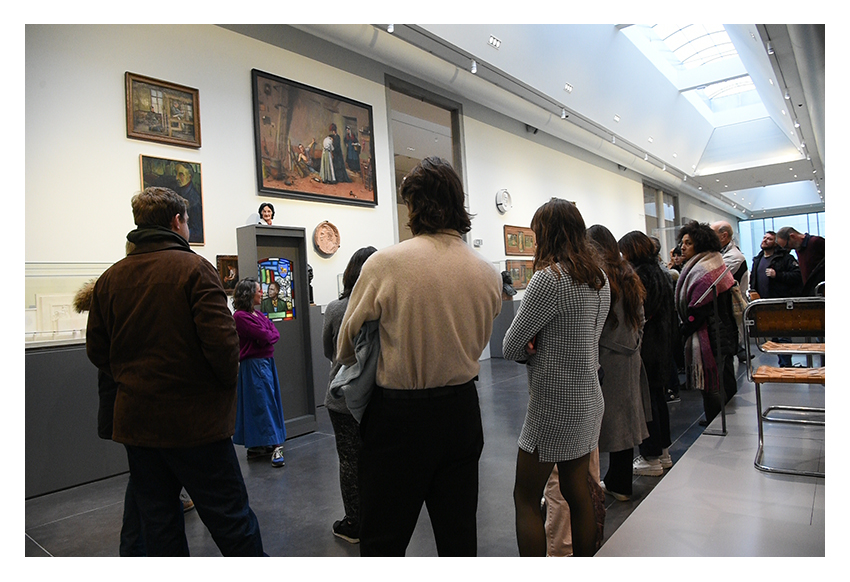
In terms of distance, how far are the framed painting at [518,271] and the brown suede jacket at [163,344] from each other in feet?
30.4

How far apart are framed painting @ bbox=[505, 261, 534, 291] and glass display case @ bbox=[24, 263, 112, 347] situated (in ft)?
26.2

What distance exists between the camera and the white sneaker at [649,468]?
3.62 meters

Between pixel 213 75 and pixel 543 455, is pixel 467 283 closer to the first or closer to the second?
pixel 543 455

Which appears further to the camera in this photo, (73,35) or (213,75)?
(213,75)

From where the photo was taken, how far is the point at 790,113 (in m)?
11.5

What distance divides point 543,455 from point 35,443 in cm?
394

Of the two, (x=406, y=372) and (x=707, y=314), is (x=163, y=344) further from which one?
(x=707, y=314)

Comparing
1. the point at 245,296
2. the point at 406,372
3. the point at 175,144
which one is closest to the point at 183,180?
the point at 175,144

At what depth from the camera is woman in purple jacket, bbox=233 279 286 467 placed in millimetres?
4359

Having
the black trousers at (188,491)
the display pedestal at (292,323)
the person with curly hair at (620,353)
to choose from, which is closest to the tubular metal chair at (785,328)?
the person with curly hair at (620,353)

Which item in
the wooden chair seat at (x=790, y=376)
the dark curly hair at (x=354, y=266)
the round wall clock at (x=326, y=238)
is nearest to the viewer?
the dark curly hair at (x=354, y=266)

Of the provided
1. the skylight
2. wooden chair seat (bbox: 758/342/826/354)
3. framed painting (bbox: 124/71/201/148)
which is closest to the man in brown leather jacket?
wooden chair seat (bbox: 758/342/826/354)

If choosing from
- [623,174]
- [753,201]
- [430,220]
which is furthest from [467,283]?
[753,201]

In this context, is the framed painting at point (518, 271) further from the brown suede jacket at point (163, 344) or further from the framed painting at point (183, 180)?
the brown suede jacket at point (163, 344)
